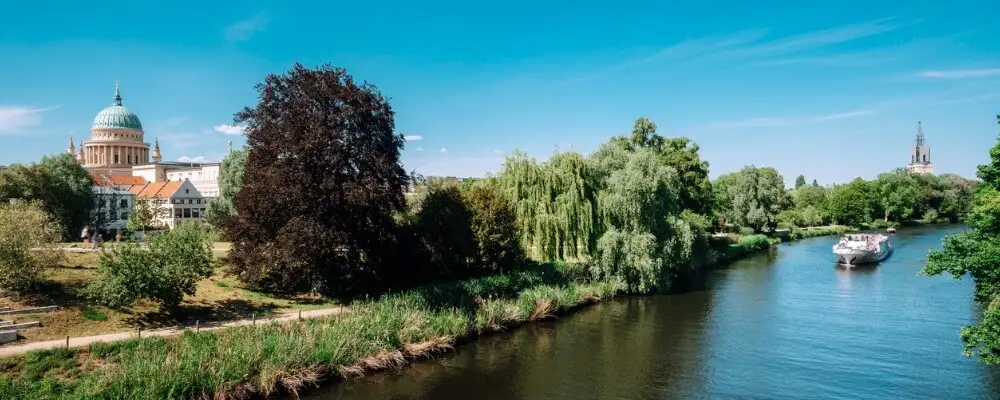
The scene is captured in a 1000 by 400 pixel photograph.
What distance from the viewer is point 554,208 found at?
38156mm

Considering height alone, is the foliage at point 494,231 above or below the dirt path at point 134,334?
above

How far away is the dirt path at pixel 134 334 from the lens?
2005 centimetres

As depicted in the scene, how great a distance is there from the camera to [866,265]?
54.1 m

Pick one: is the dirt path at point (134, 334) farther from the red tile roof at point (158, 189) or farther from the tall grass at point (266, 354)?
the red tile roof at point (158, 189)

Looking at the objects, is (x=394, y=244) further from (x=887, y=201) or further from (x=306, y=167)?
(x=887, y=201)

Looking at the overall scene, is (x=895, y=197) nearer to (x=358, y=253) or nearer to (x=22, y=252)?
(x=358, y=253)

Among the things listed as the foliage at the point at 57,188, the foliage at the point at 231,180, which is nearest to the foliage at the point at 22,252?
the foliage at the point at 231,180

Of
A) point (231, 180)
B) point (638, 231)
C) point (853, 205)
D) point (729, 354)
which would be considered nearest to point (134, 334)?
point (231, 180)

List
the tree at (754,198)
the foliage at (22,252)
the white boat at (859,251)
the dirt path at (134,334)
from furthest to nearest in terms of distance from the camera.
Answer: the tree at (754,198) < the white boat at (859,251) < the foliage at (22,252) < the dirt path at (134,334)

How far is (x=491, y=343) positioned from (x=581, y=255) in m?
12.1

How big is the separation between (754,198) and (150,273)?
6767cm

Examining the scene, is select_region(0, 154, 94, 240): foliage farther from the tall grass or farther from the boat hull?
the boat hull

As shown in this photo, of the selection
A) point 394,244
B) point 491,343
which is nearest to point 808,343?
point 491,343

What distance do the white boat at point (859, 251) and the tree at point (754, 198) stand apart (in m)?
15.1
